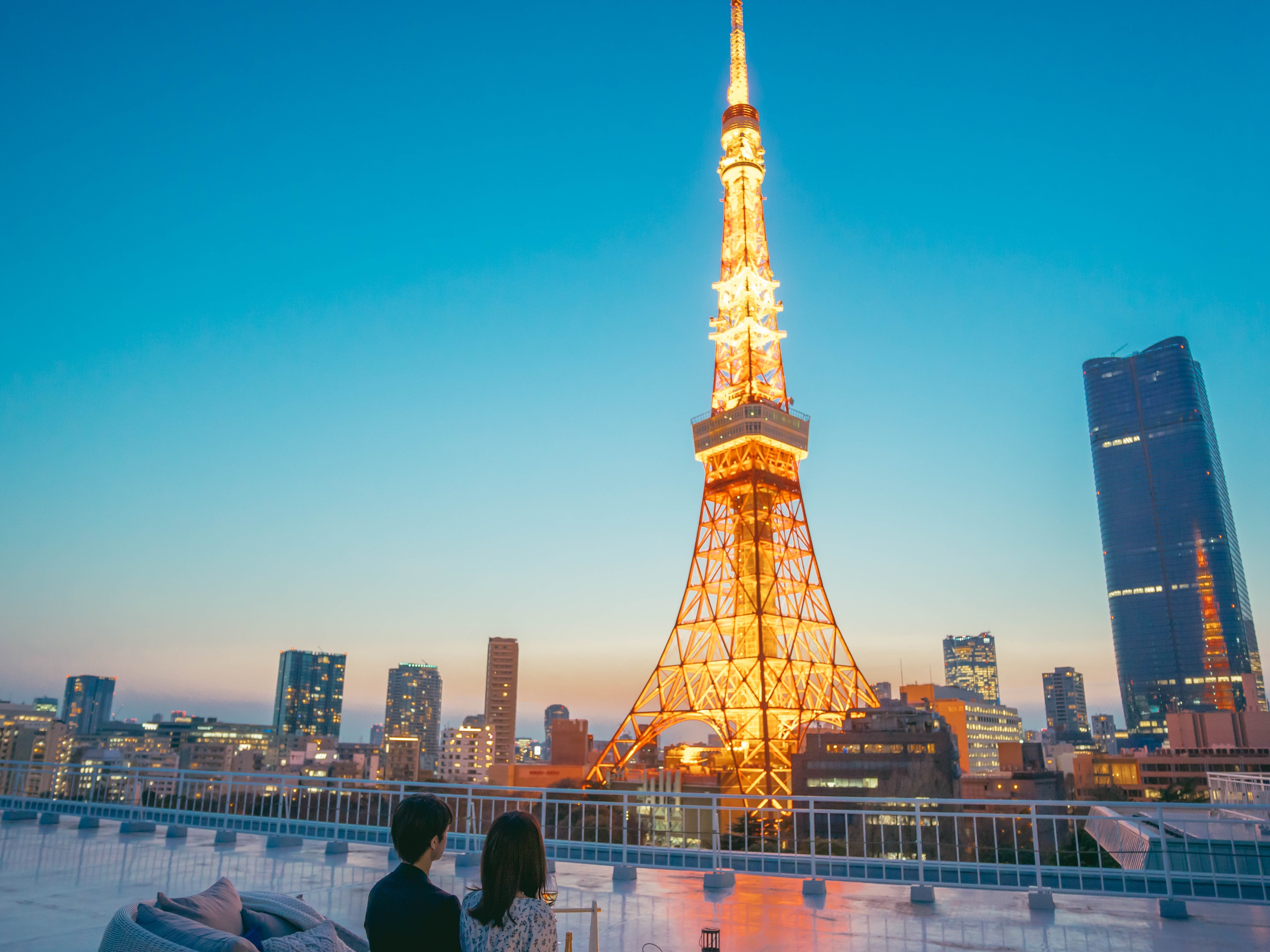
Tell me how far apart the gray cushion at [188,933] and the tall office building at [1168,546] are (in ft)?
583

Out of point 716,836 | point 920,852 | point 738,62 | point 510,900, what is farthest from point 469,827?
point 738,62

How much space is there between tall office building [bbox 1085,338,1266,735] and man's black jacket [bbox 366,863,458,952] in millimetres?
176990

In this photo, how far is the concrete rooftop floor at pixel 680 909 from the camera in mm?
6387

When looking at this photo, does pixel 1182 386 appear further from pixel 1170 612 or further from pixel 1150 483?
pixel 1170 612

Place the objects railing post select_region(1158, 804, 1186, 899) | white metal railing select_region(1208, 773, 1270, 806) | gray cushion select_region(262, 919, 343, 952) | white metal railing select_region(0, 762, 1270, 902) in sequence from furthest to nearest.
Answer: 1. white metal railing select_region(1208, 773, 1270, 806)
2. white metal railing select_region(0, 762, 1270, 902)
3. railing post select_region(1158, 804, 1186, 899)
4. gray cushion select_region(262, 919, 343, 952)

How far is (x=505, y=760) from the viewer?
152625 millimetres

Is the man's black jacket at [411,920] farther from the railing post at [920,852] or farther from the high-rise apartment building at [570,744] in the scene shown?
the high-rise apartment building at [570,744]

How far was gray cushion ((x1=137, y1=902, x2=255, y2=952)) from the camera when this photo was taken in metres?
3.00

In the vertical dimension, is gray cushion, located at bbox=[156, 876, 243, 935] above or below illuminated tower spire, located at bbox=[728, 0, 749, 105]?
below

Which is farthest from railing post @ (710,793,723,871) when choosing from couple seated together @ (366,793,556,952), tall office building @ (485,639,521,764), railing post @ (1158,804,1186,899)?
tall office building @ (485,639,521,764)

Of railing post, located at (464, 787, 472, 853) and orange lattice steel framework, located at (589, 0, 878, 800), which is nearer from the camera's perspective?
railing post, located at (464, 787, 472, 853)

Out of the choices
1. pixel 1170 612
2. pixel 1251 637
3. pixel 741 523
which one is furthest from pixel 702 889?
pixel 1251 637

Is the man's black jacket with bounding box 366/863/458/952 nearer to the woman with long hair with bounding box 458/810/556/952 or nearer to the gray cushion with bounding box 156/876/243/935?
the woman with long hair with bounding box 458/810/556/952

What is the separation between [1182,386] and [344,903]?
220535mm
